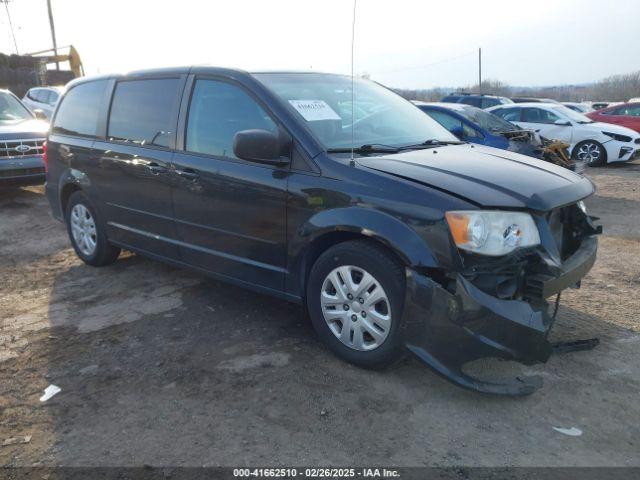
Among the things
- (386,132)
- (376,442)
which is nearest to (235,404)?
(376,442)

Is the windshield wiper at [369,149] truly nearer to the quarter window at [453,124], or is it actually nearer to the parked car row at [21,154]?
the quarter window at [453,124]

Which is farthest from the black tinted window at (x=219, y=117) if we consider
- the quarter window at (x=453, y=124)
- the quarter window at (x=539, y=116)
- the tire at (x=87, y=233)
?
the quarter window at (x=539, y=116)

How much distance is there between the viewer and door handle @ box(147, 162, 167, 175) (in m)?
4.33

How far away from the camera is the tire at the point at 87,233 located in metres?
5.34

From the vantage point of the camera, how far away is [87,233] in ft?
18.1

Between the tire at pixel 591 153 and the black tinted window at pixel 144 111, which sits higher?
the black tinted window at pixel 144 111

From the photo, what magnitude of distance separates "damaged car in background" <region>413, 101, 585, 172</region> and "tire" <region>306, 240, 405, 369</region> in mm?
5401

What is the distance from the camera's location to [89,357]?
3672mm

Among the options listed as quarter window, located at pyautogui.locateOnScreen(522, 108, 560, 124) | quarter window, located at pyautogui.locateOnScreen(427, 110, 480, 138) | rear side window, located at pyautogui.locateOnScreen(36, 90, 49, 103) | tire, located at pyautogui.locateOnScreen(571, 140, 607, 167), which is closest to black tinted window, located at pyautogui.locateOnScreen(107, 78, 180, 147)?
quarter window, located at pyautogui.locateOnScreen(427, 110, 480, 138)

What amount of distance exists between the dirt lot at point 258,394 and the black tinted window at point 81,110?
162 cm

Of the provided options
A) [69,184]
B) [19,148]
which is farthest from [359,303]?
[19,148]

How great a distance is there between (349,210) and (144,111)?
90.4 inches

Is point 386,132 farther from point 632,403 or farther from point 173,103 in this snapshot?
point 632,403

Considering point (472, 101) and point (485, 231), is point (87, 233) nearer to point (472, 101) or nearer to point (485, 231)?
point (485, 231)
